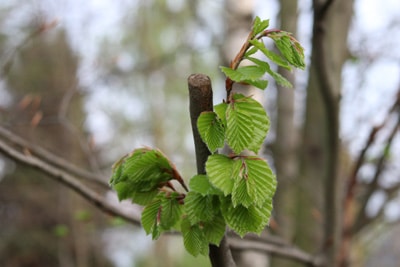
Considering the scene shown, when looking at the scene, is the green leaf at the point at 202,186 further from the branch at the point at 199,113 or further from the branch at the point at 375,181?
the branch at the point at 375,181

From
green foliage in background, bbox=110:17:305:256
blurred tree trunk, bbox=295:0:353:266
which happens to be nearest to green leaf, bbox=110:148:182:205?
green foliage in background, bbox=110:17:305:256

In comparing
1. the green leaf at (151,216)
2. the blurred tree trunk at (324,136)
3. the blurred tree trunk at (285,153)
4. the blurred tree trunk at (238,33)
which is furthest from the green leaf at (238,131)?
the blurred tree trunk at (285,153)

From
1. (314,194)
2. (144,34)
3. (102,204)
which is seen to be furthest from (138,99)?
(102,204)

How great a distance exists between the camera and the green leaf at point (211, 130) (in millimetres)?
716

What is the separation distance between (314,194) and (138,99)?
433 inches

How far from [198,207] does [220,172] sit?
0.10 metres

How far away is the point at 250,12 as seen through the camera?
3.64 meters

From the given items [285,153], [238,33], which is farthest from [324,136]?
[285,153]

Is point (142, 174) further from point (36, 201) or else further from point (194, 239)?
point (36, 201)

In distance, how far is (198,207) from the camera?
78 centimetres

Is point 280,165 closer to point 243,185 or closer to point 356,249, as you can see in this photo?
point 356,249

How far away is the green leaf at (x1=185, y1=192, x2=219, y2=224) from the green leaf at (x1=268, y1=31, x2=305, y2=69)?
26cm

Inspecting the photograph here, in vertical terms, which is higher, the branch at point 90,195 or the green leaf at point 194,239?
the green leaf at point 194,239

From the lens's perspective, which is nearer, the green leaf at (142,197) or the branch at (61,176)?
the green leaf at (142,197)
